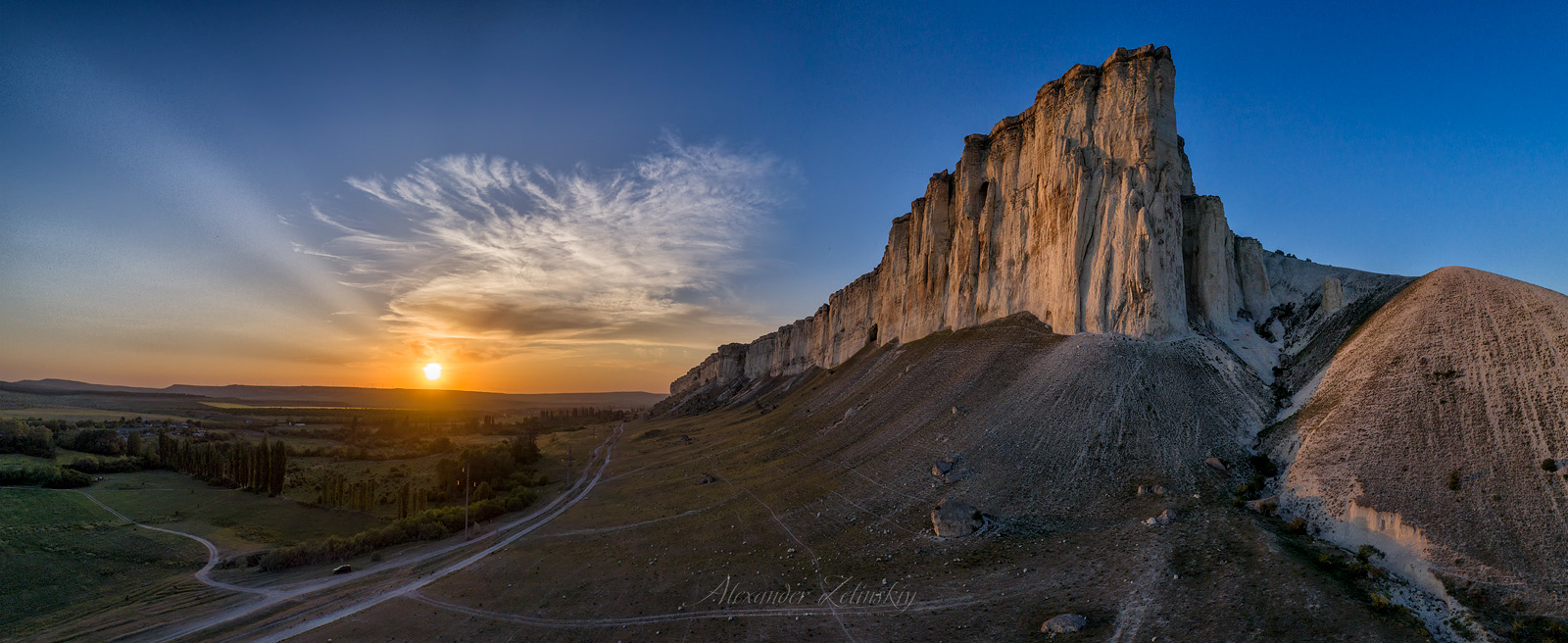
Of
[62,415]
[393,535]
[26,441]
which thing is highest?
[26,441]

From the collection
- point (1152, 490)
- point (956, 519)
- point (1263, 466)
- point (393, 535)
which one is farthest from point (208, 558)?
point (1263, 466)

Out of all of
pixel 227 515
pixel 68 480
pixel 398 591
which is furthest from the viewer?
pixel 68 480

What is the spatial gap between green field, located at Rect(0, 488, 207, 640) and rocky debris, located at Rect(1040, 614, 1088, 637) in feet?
121

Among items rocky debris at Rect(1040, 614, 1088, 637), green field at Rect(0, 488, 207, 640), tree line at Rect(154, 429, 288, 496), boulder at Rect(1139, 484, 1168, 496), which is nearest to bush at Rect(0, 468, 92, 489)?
tree line at Rect(154, 429, 288, 496)

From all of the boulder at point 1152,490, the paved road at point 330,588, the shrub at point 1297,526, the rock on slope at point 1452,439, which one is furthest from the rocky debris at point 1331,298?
the paved road at point 330,588

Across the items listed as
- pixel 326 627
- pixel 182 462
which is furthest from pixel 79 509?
pixel 326 627

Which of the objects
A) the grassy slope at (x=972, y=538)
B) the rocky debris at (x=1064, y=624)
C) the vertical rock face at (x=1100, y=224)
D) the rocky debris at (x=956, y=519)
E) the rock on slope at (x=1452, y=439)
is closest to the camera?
the rocky debris at (x=1064, y=624)

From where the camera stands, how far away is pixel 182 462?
5969cm

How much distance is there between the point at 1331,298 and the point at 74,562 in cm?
7082

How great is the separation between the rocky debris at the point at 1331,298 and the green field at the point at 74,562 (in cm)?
6241

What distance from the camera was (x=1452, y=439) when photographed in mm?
19750

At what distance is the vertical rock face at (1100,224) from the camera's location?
3538 cm

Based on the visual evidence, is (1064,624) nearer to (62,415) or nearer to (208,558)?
(208,558)

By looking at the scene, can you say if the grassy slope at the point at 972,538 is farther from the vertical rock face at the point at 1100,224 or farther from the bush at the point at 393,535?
the bush at the point at 393,535
